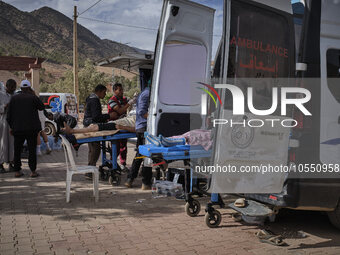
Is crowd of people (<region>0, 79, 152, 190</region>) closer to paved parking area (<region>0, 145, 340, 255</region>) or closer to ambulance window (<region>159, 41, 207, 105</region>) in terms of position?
ambulance window (<region>159, 41, 207, 105</region>)

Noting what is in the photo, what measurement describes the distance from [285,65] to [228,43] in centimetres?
76

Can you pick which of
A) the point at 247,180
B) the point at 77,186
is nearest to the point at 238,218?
the point at 247,180

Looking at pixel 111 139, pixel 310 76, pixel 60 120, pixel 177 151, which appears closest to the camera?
pixel 310 76

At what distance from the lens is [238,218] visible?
15.8 ft

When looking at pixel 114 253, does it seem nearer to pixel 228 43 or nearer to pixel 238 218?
pixel 238 218

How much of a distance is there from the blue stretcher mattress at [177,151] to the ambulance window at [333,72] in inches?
66.7

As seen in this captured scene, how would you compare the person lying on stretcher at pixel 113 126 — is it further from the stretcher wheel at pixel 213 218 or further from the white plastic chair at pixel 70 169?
the stretcher wheel at pixel 213 218

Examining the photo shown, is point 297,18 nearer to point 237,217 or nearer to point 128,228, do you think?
point 237,217

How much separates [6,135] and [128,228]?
4823 millimetres

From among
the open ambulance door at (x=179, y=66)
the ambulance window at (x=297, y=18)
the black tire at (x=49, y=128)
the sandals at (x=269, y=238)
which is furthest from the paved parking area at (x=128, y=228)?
the black tire at (x=49, y=128)

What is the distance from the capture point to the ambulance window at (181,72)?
6.05 meters

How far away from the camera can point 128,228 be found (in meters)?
4.49

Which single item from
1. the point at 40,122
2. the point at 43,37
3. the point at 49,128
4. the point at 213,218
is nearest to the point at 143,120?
the point at 40,122

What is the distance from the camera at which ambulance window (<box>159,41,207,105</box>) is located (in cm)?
605
